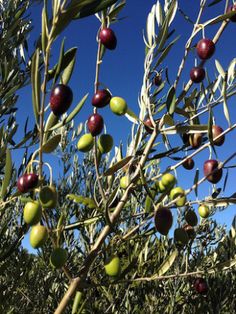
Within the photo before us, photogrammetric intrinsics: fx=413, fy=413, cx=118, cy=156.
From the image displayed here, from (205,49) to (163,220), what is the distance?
720 mm

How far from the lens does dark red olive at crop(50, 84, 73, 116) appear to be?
1.30 m

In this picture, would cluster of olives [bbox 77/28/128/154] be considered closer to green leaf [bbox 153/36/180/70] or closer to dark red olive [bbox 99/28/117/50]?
dark red olive [bbox 99/28/117/50]

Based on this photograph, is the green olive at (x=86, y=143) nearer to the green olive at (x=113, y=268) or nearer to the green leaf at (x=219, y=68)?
the green olive at (x=113, y=268)

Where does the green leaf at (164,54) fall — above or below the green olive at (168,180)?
above

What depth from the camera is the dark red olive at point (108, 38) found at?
1595mm

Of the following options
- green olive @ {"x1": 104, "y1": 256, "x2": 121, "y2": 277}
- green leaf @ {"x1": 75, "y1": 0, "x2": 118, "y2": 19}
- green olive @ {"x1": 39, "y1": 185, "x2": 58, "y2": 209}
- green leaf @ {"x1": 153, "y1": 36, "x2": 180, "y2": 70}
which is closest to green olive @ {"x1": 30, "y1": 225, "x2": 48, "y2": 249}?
green olive @ {"x1": 39, "y1": 185, "x2": 58, "y2": 209}

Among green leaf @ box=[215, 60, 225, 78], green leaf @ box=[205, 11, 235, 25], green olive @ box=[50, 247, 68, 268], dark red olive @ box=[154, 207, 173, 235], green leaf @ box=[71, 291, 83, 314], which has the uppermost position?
green leaf @ box=[215, 60, 225, 78]

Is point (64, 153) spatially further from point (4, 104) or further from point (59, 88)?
point (59, 88)

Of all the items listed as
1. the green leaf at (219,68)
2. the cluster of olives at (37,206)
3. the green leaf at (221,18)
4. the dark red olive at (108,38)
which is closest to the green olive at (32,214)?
the cluster of olives at (37,206)

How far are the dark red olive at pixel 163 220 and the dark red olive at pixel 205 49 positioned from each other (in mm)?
664

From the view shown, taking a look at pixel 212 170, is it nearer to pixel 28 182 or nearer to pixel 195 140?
pixel 195 140

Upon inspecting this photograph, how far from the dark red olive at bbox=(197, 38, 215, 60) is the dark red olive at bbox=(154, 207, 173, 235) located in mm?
664

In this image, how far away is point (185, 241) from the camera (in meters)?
1.77

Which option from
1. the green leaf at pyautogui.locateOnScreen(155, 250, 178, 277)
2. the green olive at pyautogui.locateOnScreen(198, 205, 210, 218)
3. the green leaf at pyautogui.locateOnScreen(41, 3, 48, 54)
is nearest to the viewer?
the green leaf at pyautogui.locateOnScreen(41, 3, 48, 54)
